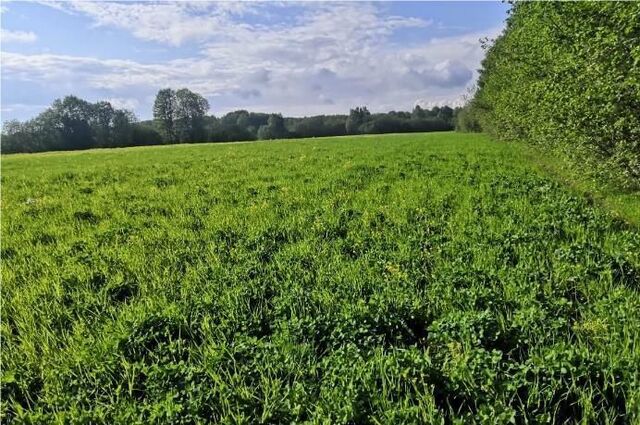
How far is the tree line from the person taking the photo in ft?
297

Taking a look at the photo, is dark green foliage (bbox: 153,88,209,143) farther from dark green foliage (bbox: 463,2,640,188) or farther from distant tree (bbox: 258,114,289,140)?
dark green foliage (bbox: 463,2,640,188)

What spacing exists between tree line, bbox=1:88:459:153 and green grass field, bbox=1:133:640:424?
297 feet

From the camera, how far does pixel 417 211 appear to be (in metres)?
9.91

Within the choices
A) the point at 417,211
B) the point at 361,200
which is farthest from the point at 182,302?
the point at 361,200

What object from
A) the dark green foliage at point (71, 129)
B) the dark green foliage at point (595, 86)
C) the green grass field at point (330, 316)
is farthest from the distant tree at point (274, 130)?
the green grass field at point (330, 316)

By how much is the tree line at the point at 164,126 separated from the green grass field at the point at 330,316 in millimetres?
90573

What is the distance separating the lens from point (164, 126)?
366ft

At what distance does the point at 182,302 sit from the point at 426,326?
307 cm

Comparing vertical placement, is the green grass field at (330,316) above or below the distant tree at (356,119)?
below

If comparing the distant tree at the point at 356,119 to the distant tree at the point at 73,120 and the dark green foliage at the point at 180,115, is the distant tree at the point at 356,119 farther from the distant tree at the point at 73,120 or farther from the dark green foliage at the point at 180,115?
the distant tree at the point at 73,120

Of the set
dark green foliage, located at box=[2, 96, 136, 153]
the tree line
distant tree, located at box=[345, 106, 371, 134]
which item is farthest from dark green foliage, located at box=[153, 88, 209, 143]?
distant tree, located at box=[345, 106, 371, 134]

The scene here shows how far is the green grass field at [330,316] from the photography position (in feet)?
12.0

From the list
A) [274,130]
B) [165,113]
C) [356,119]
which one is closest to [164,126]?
[165,113]

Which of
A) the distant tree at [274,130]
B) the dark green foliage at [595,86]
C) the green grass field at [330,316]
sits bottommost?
the green grass field at [330,316]
